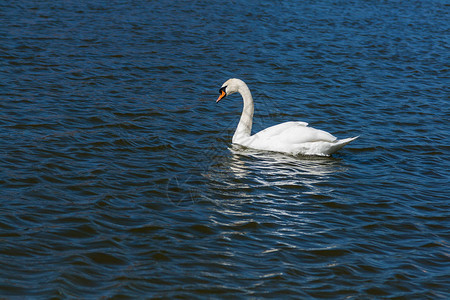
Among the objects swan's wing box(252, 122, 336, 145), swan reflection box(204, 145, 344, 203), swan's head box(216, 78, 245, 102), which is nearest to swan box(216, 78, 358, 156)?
swan's wing box(252, 122, 336, 145)

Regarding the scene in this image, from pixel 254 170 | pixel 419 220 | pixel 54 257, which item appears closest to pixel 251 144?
pixel 254 170

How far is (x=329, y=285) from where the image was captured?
706cm

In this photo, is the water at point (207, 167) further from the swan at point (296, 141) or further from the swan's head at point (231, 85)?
the swan's head at point (231, 85)

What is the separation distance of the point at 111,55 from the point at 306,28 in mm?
8008

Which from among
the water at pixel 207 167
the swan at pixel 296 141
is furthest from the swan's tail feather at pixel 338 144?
the water at pixel 207 167

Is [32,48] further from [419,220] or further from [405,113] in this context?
[419,220]

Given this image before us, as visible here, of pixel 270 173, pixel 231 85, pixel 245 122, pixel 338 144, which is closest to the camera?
pixel 270 173

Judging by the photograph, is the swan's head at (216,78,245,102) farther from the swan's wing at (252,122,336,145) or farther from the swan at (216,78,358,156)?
the swan's wing at (252,122,336,145)

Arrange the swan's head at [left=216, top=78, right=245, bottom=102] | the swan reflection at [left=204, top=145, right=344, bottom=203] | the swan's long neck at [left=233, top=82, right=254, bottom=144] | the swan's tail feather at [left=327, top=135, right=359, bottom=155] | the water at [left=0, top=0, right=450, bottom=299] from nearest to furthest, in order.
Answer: the water at [left=0, top=0, right=450, bottom=299], the swan reflection at [left=204, top=145, right=344, bottom=203], the swan's tail feather at [left=327, top=135, right=359, bottom=155], the swan's long neck at [left=233, top=82, right=254, bottom=144], the swan's head at [left=216, top=78, right=245, bottom=102]

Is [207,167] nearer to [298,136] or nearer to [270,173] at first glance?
[270,173]

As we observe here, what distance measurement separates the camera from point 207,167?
416 inches

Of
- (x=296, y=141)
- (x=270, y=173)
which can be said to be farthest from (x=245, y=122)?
(x=270, y=173)

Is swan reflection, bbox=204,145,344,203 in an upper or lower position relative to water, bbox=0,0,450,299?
lower

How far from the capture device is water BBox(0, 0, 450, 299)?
713 centimetres
